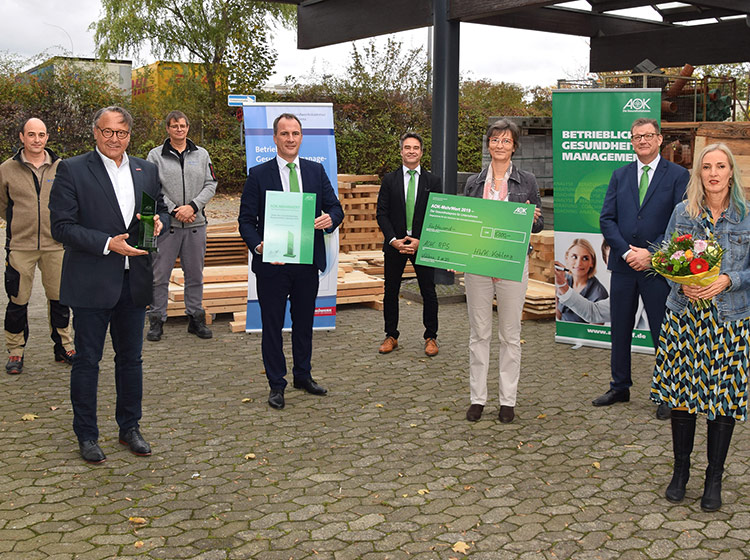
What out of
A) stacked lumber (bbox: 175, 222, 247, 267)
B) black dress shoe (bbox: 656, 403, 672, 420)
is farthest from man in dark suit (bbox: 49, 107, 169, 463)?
stacked lumber (bbox: 175, 222, 247, 267)

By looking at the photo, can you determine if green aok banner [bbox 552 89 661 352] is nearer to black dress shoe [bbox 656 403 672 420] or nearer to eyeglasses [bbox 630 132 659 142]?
eyeglasses [bbox 630 132 659 142]

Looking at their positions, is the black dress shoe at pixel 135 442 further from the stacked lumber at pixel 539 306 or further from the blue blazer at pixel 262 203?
the stacked lumber at pixel 539 306

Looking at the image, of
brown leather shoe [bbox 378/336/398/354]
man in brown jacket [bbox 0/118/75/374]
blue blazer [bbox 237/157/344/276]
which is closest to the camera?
blue blazer [bbox 237/157/344/276]

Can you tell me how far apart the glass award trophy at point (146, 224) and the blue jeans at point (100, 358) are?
328 millimetres

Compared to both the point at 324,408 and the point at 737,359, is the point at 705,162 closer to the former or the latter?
the point at 737,359

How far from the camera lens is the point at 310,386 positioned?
21.6ft

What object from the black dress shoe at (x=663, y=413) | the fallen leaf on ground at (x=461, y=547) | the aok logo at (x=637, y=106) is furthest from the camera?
the aok logo at (x=637, y=106)

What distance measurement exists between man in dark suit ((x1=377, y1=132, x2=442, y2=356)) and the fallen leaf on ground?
12.3ft

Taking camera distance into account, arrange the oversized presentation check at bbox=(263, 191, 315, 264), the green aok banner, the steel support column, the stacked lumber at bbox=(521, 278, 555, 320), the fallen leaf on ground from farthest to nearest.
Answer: the steel support column, the stacked lumber at bbox=(521, 278, 555, 320), the green aok banner, the oversized presentation check at bbox=(263, 191, 315, 264), the fallen leaf on ground

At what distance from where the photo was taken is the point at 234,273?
9812 mm

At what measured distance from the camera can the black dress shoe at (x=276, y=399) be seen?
20.3 ft

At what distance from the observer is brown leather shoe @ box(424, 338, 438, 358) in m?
7.75

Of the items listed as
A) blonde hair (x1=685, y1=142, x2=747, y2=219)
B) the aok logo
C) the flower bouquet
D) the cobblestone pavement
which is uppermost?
the aok logo

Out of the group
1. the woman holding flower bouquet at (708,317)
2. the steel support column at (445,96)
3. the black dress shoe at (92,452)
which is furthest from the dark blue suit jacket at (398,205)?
the black dress shoe at (92,452)
